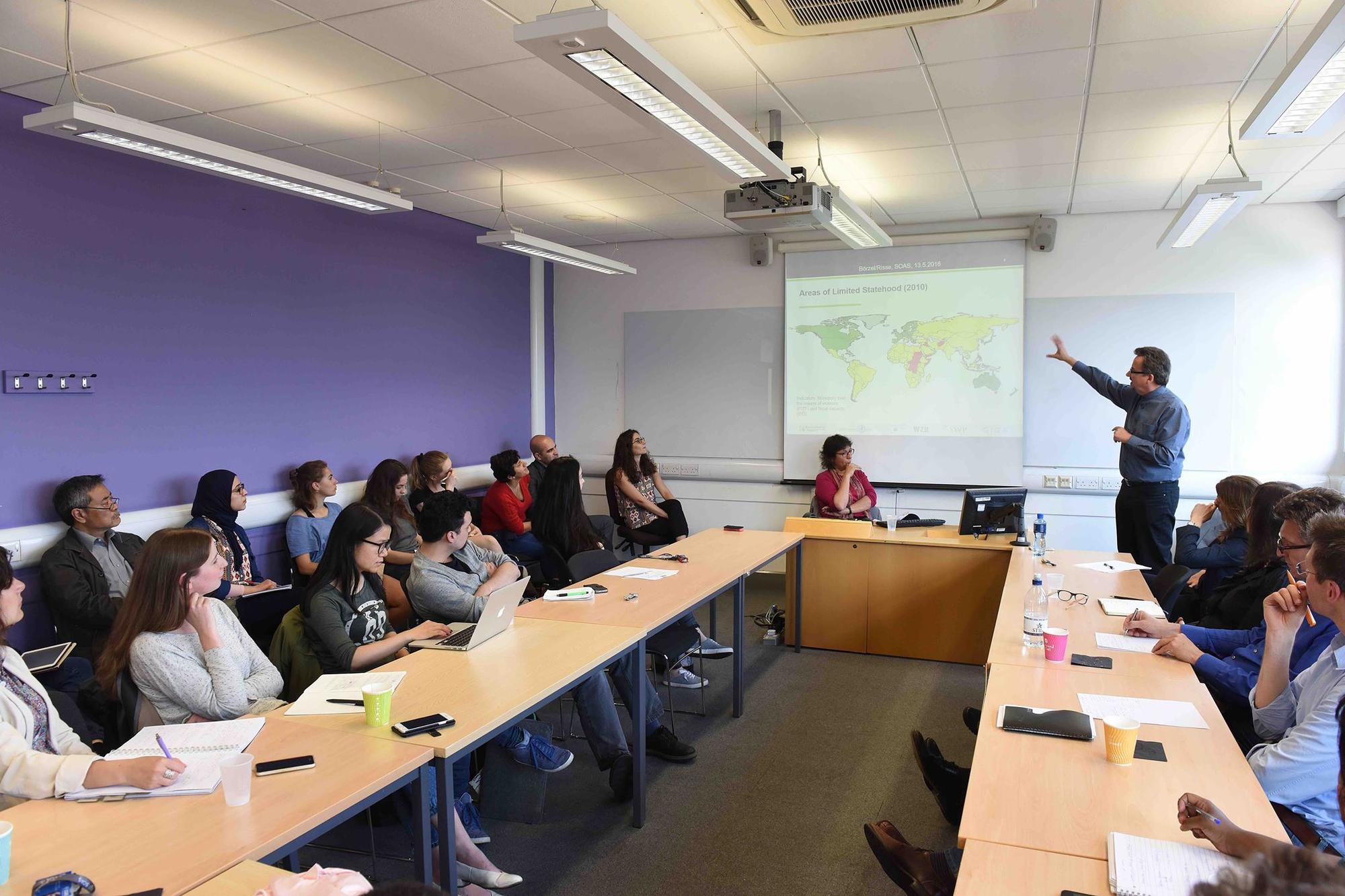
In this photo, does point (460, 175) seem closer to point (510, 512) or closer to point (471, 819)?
point (510, 512)

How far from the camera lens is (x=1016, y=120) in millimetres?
4406

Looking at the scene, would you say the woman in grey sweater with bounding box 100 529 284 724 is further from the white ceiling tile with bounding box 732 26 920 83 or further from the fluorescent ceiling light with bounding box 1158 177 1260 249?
the fluorescent ceiling light with bounding box 1158 177 1260 249

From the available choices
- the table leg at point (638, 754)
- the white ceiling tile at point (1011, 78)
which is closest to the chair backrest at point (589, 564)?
the table leg at point (638, 754)

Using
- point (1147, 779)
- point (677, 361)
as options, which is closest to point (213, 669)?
point (1147, 779)

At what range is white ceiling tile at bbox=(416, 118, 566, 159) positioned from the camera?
452cm

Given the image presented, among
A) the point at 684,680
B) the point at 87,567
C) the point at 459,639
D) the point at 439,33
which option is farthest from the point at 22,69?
the point at 684,680

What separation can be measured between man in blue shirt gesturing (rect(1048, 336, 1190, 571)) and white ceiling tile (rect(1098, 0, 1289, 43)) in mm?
2217

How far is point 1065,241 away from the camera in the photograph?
675 cm

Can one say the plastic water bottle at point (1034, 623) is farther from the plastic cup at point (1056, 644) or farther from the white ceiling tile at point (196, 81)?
the white ceiling tile at point (196, 81)

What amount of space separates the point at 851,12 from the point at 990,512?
3549mm

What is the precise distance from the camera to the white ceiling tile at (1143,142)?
4598mm

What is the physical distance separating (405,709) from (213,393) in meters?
3.40

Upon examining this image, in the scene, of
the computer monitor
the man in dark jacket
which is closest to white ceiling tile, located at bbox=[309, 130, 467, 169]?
the man in dark jacket

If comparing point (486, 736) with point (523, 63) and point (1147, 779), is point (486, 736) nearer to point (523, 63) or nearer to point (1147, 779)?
point (1147, 779)
